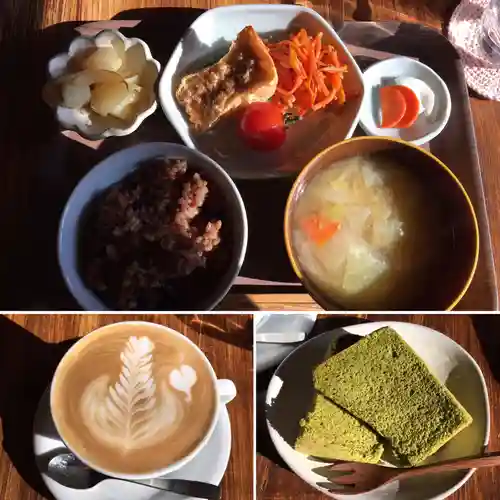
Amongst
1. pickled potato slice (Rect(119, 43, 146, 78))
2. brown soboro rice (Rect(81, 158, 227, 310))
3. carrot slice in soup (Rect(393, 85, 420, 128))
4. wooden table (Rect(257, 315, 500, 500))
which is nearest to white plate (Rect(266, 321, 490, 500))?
wooden table (Rect(257, 315, 500, 500))

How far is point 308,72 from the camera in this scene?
713mm

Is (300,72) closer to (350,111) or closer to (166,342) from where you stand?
(350,111)

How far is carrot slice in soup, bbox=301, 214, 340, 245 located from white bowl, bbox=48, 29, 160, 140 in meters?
0.21

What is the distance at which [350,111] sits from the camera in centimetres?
72

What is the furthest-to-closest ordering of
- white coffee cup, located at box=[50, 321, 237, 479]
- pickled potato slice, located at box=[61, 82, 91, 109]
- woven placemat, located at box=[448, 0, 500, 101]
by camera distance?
1. woven placemat, located at box=[448, 0, 500, 101]
2. pickled potato slice, located at box=[61, 82, 91, 109]
3. white coffee cup, located at box=[50, 321, 237, 479]

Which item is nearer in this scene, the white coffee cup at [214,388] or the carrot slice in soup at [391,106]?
the white coffee cup at [214,388]

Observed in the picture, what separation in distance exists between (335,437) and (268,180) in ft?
0.91

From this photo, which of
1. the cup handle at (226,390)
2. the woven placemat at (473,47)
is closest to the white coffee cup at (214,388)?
the cup handle at (226,390)

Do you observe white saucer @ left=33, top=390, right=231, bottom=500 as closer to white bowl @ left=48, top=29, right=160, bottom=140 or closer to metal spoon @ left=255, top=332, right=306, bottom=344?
metal spoon @ left=255, top=332, right=306, bottom=344

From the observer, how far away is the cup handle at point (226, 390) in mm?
603

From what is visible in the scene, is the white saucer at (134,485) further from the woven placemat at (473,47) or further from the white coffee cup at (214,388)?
the woven placemat at (473,47)

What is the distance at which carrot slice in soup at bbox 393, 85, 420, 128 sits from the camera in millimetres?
732

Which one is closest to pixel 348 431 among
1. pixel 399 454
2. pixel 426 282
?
pixel 399 454

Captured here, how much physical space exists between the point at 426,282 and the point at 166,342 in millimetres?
266
